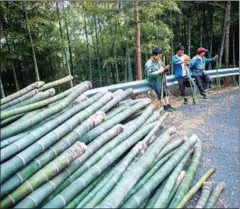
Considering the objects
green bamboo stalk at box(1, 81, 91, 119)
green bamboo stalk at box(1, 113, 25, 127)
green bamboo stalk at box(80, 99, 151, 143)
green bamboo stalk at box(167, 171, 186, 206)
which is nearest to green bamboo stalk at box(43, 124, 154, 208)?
green bamboo stalk at box(80, 99, 151, 143)

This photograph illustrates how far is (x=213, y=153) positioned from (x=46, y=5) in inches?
387

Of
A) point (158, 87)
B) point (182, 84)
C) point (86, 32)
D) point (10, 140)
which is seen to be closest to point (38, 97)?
point (10, 140)

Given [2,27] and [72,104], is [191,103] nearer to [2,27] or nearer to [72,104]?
[72,104]

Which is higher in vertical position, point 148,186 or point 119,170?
point 119,170

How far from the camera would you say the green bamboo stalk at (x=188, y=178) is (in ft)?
10.0

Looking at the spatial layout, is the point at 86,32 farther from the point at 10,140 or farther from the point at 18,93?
the point at 10,140

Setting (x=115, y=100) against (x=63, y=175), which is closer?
(x=63, y=175)

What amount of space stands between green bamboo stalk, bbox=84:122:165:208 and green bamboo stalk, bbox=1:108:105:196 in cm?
56

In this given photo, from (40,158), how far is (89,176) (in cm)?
52

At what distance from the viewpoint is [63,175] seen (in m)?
3.02

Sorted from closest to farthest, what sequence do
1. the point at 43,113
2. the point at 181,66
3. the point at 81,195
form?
the point at 81,195 → the point at 43,113 → the point at 181,66

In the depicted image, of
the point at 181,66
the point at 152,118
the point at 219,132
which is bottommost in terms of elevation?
the point at 219,132

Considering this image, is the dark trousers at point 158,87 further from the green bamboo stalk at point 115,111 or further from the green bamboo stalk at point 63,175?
the green bamboo stalk at point 63,175

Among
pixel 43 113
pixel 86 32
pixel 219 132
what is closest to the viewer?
pixel 43 113
